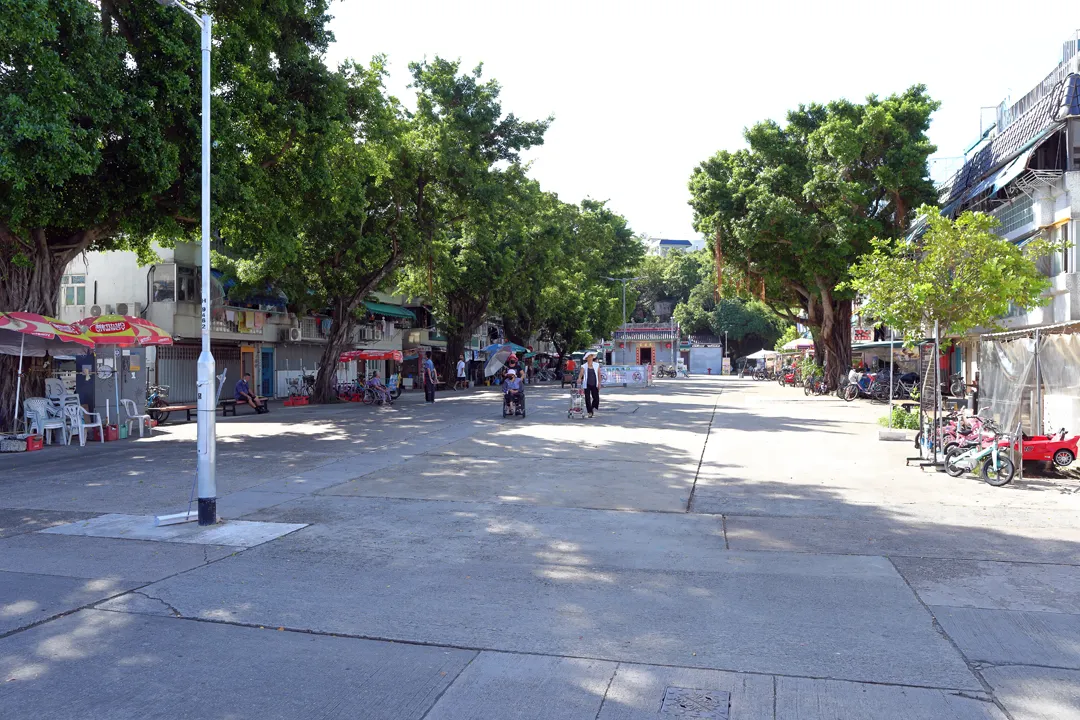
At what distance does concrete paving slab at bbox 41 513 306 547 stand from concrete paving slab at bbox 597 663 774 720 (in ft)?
14.3

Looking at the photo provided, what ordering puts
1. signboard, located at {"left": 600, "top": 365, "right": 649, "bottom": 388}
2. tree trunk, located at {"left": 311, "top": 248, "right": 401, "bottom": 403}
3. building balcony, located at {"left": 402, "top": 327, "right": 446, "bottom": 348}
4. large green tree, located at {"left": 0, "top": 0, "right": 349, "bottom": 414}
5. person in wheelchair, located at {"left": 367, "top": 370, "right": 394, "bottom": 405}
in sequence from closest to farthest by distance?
large green tree, located at {"left": 0, "top": 0, "right": 349, "bottom": 414}
person in wheelchair, located at {"left": 367, "top": 370, "right": 394, "bottom": 405}
tree trunk, located at {"left": 311, "top": 248, "right": 401, "bottom": 403}
signboard, located at {"left": 600, "top": 365, "right": 649, "bottom": 388}
building balcony, located at {"left": 402, "top": 327, "right": 446, "bottom": 348}

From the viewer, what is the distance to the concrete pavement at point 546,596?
4152mm

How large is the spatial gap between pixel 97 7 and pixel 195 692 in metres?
14.3

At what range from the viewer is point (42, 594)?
5.78 metres

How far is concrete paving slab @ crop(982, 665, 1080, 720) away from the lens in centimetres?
393

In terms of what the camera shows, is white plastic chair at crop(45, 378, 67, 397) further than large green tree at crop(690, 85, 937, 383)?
No

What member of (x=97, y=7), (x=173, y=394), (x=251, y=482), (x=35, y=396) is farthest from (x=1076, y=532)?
(x=173, y=394)

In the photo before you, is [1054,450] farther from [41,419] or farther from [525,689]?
[41,419]

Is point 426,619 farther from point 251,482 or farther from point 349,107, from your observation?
point 349,107

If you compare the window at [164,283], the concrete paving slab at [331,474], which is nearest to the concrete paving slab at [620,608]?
the concrete paving slab at [331,474]

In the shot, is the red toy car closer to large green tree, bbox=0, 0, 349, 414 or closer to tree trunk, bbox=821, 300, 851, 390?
large green tree, bbox=0, 0, 349, 414

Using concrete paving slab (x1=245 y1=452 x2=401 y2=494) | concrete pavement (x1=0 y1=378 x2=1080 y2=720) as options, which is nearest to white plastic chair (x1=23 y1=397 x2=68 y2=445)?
concrete pavement (x1=0 y1=378 x2=1080 y2=720)

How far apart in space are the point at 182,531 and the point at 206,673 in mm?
3841

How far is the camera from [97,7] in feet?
46.9
